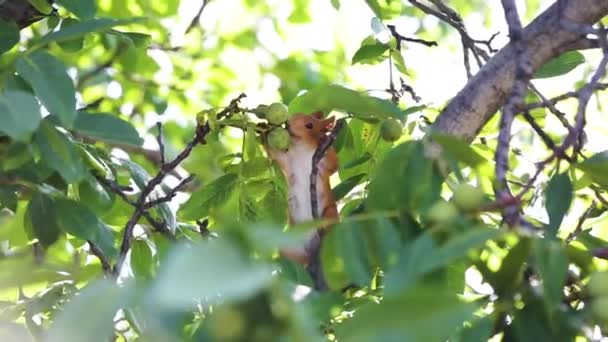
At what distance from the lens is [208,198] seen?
171cm

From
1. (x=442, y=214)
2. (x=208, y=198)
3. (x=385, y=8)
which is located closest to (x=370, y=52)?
(x=385, y=8)

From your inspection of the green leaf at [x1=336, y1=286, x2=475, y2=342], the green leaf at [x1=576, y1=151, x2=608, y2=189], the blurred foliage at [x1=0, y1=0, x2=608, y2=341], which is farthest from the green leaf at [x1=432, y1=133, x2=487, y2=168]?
the green leaf at [x1=336, y1=286, x2=475, y2=342]

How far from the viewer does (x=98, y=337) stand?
721 millimetres

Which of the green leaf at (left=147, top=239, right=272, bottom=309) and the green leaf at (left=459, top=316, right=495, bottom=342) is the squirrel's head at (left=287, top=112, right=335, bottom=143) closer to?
the green leaf at (left=459, top=316, right=495, bottom=342)

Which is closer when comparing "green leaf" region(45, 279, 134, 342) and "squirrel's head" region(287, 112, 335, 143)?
"green leaf" region(45, 279, 134, 342)

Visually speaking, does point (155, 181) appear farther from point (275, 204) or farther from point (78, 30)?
point (78, 30)

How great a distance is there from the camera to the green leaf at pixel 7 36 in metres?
1.64

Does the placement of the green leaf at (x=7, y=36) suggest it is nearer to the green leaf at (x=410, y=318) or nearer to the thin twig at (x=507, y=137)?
the thin twig at (x=507, y=137)

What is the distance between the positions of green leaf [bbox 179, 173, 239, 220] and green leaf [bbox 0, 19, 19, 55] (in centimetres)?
34

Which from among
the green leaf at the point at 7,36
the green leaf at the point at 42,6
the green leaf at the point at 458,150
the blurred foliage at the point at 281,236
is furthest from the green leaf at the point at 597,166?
the green leaf at the point at 42,6

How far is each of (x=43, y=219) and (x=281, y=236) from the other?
0.90 meters

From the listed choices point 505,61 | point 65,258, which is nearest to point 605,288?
point 505,61

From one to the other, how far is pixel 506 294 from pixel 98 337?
47 centimetres

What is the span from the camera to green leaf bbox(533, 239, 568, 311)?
915 mm
